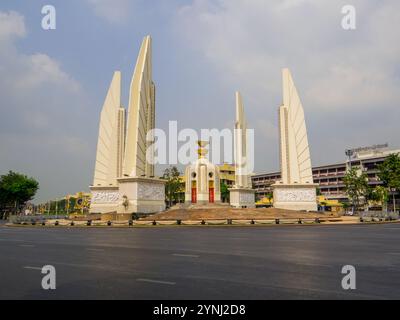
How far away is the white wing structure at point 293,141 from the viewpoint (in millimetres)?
48438

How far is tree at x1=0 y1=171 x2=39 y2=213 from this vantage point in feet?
222

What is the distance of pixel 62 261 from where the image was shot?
34.2 feet

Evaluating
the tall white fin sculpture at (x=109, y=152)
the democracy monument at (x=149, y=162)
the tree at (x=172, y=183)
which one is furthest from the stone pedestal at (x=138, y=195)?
the tree at (x=172, y=183)

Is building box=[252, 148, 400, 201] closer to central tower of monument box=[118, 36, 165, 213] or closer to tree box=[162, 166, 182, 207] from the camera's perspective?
tree box=[162, 166, 182, 207]

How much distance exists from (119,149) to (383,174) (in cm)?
4175

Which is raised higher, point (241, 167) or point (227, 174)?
point (227, 174)

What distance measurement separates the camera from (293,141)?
161 feet

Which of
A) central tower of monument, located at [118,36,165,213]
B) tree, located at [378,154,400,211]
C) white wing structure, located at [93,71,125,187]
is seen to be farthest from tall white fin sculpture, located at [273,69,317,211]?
white wing structure, located at [93,71,125,187]

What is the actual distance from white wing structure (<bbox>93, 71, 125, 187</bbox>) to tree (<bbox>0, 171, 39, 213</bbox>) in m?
25.2

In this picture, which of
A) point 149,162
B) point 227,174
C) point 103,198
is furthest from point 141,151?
point 227,174

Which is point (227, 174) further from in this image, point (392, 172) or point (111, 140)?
point (111, 140)

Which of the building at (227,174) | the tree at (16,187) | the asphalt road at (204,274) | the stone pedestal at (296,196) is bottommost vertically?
the asphalt road at (204,274)

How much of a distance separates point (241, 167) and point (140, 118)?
20.4 meters

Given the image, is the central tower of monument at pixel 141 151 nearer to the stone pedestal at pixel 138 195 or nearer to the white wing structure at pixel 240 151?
the stone pedestal at pixel 138 195
